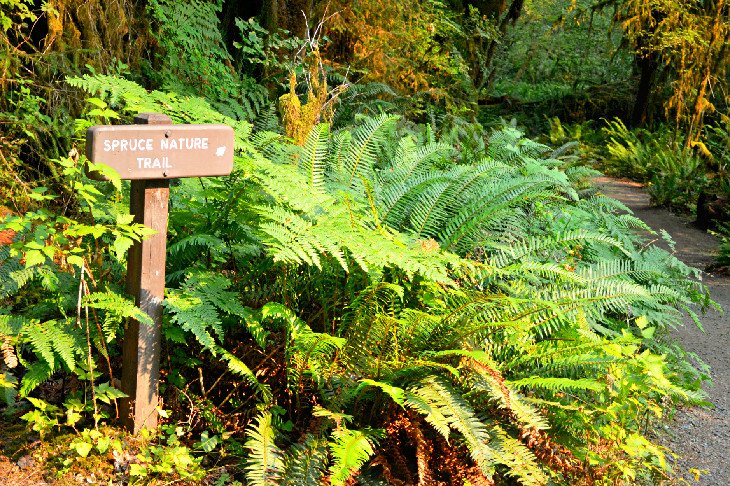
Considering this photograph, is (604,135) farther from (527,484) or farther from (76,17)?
(527,484)

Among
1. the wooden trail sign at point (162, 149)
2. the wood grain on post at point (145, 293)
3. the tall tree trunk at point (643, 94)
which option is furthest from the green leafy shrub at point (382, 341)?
the tall tree trunk at point (643, 94)

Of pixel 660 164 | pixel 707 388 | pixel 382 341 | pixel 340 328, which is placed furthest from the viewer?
pixel 660 164

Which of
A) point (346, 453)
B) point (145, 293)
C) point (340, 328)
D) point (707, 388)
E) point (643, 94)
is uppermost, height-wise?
point (643, 94)

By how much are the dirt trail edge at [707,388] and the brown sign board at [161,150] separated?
9.93ft

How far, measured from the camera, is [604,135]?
55.6 ft

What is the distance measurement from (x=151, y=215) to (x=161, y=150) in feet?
0.96

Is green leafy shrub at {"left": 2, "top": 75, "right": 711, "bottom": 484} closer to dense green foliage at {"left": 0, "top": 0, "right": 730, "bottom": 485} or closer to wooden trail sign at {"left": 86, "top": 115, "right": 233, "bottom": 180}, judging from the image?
dense green foliage at {"left": 0, "top": 0, "right": 730, "bottom": 485}

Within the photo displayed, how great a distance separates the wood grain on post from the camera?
3506 mm

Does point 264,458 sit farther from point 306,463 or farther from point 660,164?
point 660,164

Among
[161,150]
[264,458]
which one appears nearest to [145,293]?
[161,150]

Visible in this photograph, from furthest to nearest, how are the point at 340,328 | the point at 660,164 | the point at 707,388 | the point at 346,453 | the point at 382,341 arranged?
the point at 660,164
the point at 707,388
the point at 340,328
the point at 382,341
the point at 346,453

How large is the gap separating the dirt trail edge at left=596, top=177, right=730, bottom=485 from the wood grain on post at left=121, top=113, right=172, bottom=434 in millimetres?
2902

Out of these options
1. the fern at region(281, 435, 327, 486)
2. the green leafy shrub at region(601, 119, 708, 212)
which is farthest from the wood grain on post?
the green leafy shrub at region(601, 119, 708, 212)

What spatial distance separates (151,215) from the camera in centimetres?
351
